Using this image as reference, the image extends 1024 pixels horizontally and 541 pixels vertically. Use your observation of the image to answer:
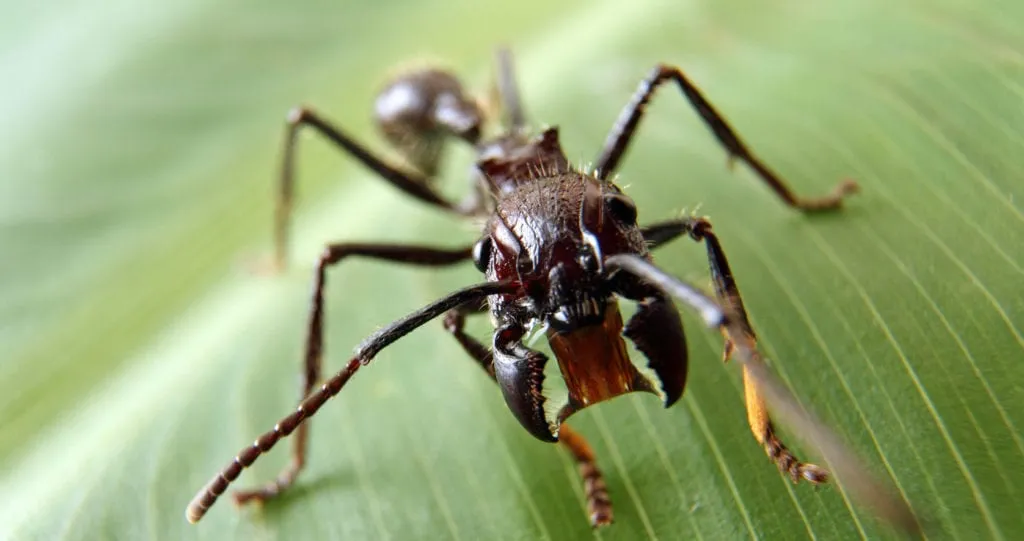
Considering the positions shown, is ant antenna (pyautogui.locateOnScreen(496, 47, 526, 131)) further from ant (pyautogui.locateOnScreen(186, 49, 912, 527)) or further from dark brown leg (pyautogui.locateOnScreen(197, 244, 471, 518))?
ant (pyautogui.locateOnScreen(186, 49, 912, 527))

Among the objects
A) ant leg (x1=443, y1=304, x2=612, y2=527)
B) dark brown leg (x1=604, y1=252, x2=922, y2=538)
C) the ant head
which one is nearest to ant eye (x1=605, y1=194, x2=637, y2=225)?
the ant head

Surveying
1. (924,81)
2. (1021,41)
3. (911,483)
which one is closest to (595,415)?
(911,483)

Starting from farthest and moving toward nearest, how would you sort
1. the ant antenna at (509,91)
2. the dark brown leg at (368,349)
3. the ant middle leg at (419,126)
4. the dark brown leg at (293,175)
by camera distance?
the ant antenna at (509,91), the ant middle leg at (419,126), the dark brown leg at (293,175), the dark brown leg at (368,349)

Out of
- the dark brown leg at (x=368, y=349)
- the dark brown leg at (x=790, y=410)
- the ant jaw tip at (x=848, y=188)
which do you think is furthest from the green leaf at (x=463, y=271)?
the dark brown leg at (x=368, y=349)

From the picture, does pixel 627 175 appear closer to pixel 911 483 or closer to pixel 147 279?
pixel 911 483

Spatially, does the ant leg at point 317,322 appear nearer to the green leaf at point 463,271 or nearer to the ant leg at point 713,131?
the green leaf at point 463,271
